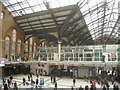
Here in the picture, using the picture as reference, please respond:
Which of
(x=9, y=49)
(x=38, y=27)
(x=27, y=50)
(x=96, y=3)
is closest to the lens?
(x=96, y=3)

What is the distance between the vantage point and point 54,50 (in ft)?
91.1

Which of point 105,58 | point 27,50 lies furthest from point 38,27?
point 105,58

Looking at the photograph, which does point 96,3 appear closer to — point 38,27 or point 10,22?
point 38,27

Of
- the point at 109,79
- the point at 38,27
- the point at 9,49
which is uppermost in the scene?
the point at 38,27

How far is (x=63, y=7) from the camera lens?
67.5 feet

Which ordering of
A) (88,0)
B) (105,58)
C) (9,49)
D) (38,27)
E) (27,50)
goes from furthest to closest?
(27,50) < (38,27) < (9,49) < (88,0) < (105,58)

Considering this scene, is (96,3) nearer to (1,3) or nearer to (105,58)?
(105,58)

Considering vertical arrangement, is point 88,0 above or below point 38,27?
above

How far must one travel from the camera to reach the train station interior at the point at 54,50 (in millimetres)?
18438

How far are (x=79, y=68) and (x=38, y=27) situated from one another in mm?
14909

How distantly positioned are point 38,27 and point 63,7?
11.0 metres

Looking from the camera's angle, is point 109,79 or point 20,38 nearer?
point 109,79

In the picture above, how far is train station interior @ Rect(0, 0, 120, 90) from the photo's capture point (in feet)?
60.5

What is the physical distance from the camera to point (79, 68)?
71.9ft
